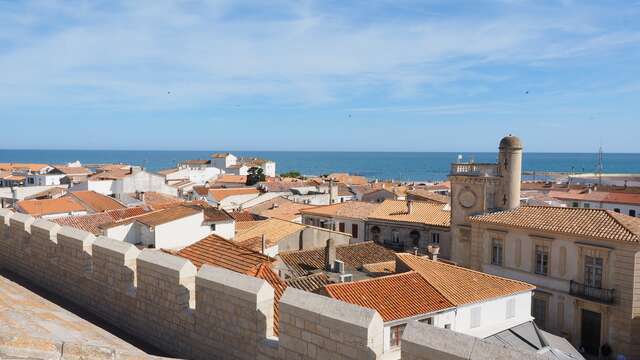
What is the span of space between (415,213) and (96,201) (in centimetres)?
2635

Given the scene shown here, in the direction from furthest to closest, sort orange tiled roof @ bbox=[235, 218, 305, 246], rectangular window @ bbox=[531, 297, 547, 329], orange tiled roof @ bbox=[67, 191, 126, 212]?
1. orange tiled roof @ bbox=[67, 191, 126, 212]
2. orange tiled roof @ bbox=[235, 218, 305, 246]
3. rectangular window @ bbox=[531, 297, 547, 329]

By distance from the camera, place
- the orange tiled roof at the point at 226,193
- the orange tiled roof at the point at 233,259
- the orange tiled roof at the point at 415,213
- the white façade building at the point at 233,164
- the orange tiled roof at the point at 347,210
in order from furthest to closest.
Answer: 1. the white façade building at the point at 233,164
2. the orange tiled roof at the point at 226,193
3. the orange tiled roof at the point at 347,210
4. the orange tiled roof at the point at 415,213
5. the orange tiled roof at the point at 233,259

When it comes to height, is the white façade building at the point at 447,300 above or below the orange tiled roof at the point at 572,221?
below

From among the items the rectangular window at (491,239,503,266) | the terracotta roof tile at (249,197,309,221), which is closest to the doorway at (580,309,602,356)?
the rectangular window at (491,239,503,266)

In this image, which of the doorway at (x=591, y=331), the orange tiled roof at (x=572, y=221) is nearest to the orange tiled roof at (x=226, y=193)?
the orange tiled roof at (x=572, y=221)

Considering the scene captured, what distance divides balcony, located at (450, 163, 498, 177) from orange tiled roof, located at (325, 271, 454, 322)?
52.6ft

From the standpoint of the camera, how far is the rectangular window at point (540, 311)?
29.3 m

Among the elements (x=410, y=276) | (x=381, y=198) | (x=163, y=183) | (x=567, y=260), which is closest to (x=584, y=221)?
(x=567, y=260)

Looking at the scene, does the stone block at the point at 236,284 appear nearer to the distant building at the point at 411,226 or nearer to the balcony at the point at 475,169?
the balcony at the point at 475,169

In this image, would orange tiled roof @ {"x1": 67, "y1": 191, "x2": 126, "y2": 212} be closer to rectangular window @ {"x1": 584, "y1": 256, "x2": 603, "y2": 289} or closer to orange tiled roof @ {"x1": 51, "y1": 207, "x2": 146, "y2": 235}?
orange tiled roof @ {"x1": 51, "y1": 207, "x2": 146, "y2": 235}

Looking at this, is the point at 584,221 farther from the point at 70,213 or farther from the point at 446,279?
the point at 70,213

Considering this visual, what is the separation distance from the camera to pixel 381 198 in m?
67.0

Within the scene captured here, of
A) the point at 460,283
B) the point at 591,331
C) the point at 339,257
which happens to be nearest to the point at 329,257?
the point at 339,257

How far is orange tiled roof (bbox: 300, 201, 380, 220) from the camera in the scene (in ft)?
153
